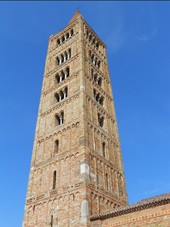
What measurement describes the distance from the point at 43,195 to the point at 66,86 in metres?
9.75

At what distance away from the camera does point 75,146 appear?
17.3 m

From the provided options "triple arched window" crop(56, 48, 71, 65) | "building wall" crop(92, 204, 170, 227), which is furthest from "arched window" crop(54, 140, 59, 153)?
"triple arched window" crop(56, 48, 71, 65)

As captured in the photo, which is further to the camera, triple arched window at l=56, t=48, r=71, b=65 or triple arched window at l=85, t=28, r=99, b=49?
triple arched window at l=85, t=28, r=99, b=49

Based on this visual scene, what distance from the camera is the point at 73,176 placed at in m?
15.8

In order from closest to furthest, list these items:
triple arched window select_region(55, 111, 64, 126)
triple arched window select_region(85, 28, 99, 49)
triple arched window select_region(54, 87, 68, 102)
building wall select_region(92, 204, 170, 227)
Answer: building wall select_region(92, 204, 170, 227)
triple arched window select_region(55, 111, 64, 126)
triple arched window select_region(54, 87, 68, 102)
triple arched window select_region(85, 28, 99, 49)

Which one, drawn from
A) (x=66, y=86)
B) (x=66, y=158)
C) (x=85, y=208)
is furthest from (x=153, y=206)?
(x=66, y=86)

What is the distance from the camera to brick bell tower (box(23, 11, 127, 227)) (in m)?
15.1

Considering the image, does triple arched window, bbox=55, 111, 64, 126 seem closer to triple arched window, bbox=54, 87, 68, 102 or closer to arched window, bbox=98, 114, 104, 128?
triple arched window, bbox=54, 87, 68, 102

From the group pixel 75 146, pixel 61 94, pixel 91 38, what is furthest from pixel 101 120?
pixel 91 38

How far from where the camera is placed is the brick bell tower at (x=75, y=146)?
49.6ft

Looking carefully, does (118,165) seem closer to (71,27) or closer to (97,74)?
(97,74)

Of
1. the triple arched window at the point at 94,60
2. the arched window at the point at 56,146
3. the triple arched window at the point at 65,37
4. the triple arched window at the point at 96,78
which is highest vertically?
the triple arched window at the point at 65,37

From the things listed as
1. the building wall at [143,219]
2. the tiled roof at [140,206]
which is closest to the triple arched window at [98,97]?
the tiled roof at [140,206]

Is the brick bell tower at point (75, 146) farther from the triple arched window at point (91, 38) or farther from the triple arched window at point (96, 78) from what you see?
the triple arched window at point (91, 38)
